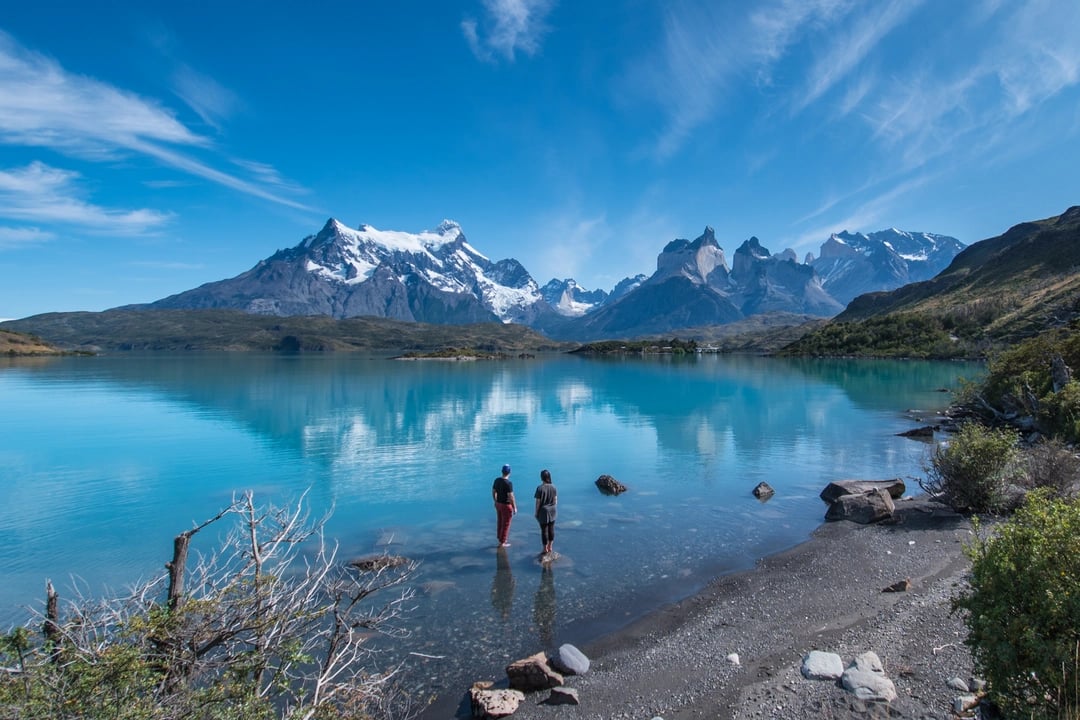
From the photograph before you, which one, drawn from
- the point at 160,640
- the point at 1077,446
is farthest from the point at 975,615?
the point at 1077,446

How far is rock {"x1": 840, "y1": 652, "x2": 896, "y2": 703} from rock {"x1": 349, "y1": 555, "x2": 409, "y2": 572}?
13698mm

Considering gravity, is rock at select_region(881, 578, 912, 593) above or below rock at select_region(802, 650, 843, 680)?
below

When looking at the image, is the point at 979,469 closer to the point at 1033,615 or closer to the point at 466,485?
the point at 1033,615

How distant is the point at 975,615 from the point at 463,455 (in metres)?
35.6

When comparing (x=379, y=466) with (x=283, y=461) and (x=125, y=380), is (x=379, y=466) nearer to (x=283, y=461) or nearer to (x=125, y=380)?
(x=283, y=461)

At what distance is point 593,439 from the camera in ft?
156

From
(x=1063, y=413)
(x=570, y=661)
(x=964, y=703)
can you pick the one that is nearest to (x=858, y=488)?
(x=1063, y=413)

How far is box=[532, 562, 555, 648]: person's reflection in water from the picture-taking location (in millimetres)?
14562

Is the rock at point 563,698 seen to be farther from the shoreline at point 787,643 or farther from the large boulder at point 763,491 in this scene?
the large boulder at point 763,491

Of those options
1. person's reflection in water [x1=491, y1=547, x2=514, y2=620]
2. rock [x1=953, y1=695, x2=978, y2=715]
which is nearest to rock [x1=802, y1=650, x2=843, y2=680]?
rock [x1=953, y1=695, x2=978, y2=715]

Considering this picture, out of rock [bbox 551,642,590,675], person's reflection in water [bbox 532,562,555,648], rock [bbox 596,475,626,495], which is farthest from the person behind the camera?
rock [bbox 596,475,626,495]

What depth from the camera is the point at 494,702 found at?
437 inches

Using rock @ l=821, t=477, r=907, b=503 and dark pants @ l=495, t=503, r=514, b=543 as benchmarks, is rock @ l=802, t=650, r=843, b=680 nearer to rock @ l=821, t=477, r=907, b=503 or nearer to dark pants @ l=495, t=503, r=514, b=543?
dark pants @ l=495, t=503, r=514, b=543

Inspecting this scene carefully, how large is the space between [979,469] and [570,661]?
1798cm
